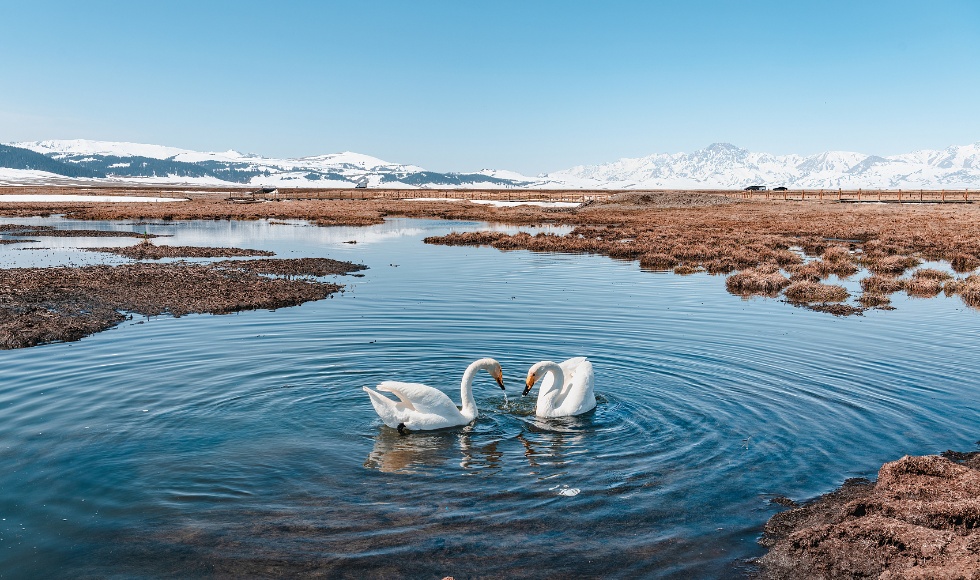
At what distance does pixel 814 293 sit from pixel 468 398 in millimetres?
19166

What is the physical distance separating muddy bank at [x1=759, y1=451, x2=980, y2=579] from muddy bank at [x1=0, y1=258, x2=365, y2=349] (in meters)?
17.1

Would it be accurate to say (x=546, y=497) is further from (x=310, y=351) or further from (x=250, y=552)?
(x=310, y=351)

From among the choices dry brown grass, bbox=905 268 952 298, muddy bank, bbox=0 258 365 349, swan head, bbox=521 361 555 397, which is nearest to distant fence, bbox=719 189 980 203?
dry brown grass, bbox=905 268 952 298

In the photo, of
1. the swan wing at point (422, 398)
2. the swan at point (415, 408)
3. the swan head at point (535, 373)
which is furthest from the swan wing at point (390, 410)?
the swan head at point (535, 373)

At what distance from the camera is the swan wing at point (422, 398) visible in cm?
1180

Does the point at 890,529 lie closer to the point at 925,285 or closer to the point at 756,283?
the point at 756,283

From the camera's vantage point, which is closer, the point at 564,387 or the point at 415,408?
the point at 415,408

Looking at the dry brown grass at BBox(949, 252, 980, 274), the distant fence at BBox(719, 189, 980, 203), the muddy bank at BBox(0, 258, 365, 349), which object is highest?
the distant fence at BBox(719, 189, 980, 203)

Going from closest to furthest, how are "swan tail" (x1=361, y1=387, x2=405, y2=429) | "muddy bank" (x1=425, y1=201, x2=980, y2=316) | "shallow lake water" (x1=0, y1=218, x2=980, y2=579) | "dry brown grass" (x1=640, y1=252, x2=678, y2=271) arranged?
"shallow lake water" (x1=0, y1=218, x2=980, y2=579), "swan tail" (x1=361, y1=387, x2=405, y2=429), "muddy bank" (x1=425, y1=201, x2=980, y2=316), "dry brown grass" (x1=640, y1=252, x2=678, y2=271)

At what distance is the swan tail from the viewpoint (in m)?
11.7

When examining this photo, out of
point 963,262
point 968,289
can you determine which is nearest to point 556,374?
point 968,289

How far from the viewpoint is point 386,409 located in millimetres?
11789

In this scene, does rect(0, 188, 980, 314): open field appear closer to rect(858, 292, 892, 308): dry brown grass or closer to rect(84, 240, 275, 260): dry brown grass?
rect(858, 292, 892, 308): dry brown grass

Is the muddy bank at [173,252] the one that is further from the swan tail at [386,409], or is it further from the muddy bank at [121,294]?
the swan tail at [386,409]
